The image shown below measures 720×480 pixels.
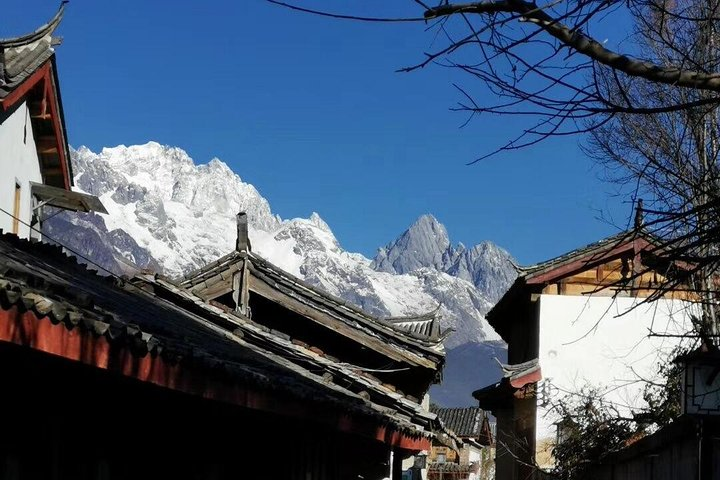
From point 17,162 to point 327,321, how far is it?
20.9ft

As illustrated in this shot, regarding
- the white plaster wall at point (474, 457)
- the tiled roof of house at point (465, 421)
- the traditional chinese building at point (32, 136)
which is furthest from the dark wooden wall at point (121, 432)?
the tiled roof of house at point (465, 421)

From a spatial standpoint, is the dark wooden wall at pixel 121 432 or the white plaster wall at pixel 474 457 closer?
the dark wooden wall at pixel 121 432

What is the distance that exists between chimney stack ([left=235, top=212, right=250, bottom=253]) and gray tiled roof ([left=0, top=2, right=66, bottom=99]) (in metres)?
3.90

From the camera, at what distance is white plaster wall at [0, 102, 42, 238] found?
54.0ft

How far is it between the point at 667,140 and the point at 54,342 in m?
10.9

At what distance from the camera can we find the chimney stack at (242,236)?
1430cm

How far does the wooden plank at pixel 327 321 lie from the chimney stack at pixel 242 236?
0.41 metres

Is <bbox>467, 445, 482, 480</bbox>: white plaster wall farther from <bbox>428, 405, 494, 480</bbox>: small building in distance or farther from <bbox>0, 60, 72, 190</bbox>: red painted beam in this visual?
<bbox>0, 60, 72, 190</bbox>: red painted beam

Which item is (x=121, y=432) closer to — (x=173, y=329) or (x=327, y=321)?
(x=173, y=329)

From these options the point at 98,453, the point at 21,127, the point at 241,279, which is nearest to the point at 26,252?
the point at 98,453

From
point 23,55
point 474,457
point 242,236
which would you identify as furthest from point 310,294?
point 474,457

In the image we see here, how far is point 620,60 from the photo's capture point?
4.64 meters

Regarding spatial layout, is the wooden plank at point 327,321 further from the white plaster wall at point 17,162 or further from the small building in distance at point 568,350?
the small building in distance at point 568,350

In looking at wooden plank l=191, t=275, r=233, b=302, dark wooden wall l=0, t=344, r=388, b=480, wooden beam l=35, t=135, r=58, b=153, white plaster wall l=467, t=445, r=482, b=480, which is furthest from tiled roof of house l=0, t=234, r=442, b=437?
white plaster wall l=467, t=445, r=482, b=480
